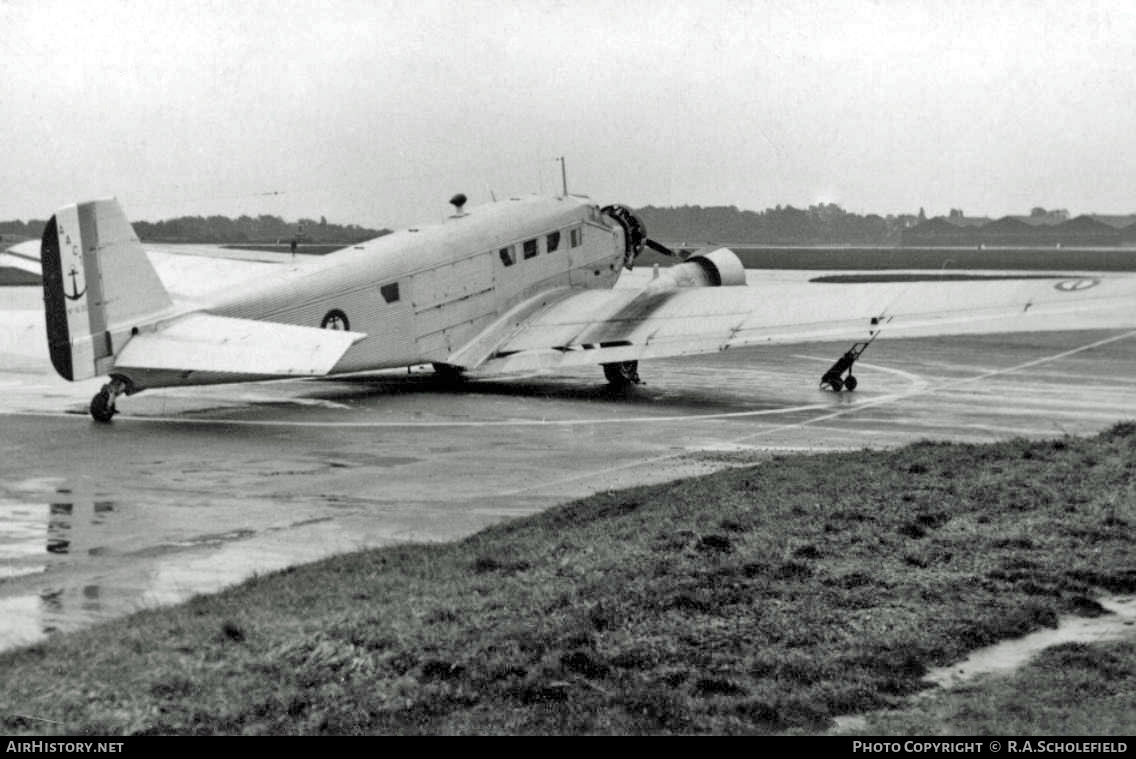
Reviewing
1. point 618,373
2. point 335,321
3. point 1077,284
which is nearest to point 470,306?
point 618,373

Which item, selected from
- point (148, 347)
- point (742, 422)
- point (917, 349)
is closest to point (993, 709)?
point (742, 422)

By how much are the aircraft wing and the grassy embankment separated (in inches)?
388

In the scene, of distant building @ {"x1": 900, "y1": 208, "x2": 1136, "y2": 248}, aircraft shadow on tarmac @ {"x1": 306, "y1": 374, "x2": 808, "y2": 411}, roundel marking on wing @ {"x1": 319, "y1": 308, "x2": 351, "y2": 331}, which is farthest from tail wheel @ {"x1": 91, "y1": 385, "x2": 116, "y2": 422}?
distant building @ {"x1": 900, "y1": 208, "x2": 1136, "y2": 248}

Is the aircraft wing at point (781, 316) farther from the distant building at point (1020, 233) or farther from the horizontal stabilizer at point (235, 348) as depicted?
the distant building at point (1020, 233)

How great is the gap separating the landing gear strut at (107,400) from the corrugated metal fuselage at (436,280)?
1.44ft

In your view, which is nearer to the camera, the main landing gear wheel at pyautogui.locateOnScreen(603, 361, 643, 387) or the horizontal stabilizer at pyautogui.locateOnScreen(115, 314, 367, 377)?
A: the horizontal stabilizer at pyautogui.locateOnScreen(115, 314, 367, 377)

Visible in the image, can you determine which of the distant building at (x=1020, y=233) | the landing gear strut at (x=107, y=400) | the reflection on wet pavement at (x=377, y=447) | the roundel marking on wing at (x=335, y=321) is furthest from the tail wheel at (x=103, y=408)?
the distant building at (x=1020, y=233)

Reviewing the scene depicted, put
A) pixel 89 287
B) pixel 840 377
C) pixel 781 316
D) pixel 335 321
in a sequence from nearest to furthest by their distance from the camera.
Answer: pixel 89 287, pixel 335 321, pixel 781 316, pixel 840 377

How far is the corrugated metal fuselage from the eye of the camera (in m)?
24.1

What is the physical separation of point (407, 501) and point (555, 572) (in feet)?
17.0

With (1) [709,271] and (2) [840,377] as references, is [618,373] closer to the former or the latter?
(2) [840,377]

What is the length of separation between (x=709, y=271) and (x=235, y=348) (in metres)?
12.9

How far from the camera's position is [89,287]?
21.9 m

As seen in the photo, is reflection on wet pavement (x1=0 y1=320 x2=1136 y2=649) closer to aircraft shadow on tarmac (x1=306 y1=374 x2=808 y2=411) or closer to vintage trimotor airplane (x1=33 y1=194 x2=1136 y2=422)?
aircraft shadow on tarmac (x1=306 y1=374 x2=808 y2=411)
